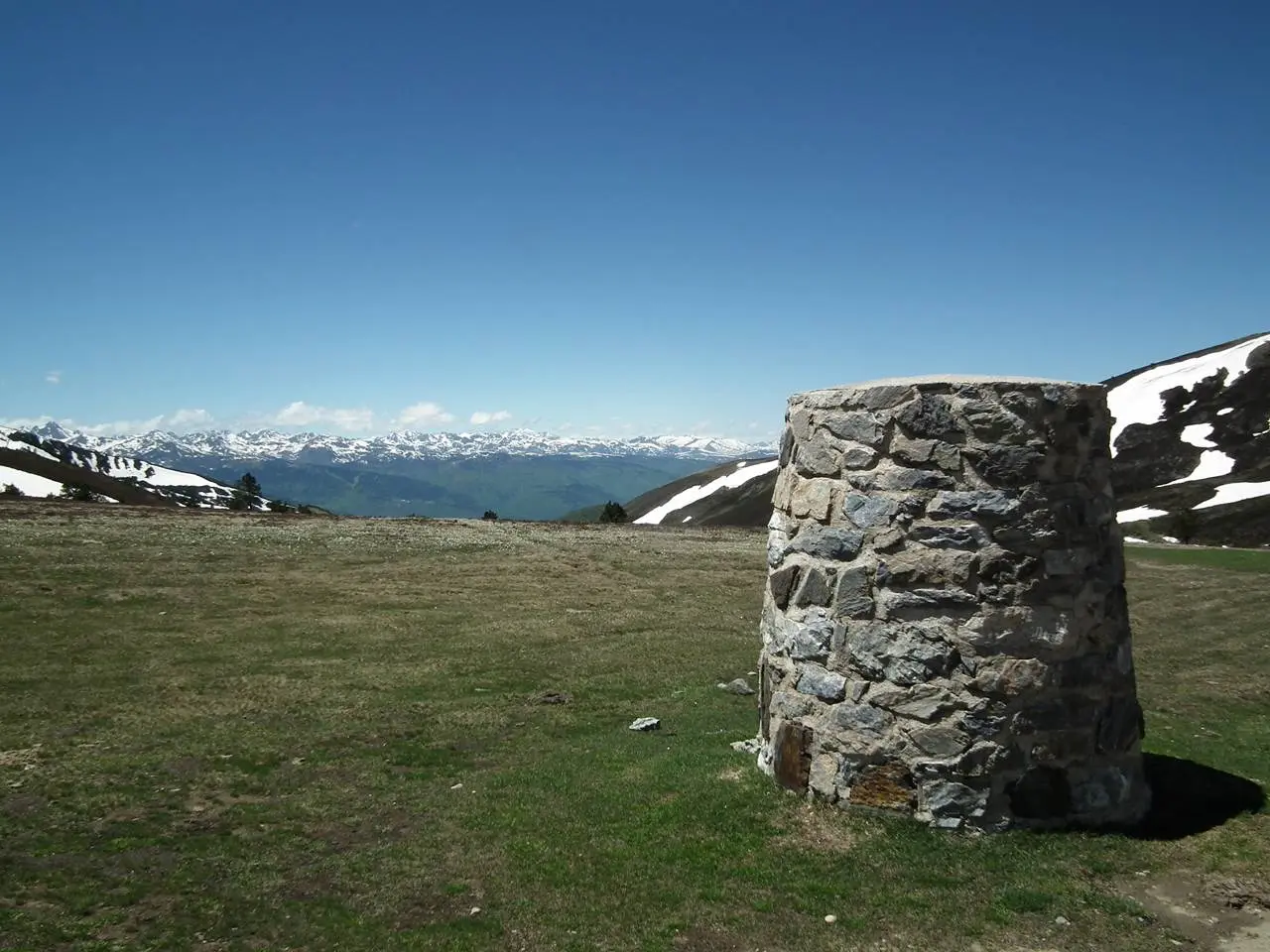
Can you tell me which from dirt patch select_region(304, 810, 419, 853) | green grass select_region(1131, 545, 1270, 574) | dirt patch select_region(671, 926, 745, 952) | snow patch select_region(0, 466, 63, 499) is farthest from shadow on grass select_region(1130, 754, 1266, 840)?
snow patch select_region(0, 466, 63, 499)

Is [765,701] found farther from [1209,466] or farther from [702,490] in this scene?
[702,490]

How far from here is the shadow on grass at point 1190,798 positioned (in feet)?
33.8

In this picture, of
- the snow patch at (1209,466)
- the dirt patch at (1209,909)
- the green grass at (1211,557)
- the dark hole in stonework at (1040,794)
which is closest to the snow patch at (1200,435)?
the snow patch at (1209,466)

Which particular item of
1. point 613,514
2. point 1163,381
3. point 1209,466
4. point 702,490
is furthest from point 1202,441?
point 702,490

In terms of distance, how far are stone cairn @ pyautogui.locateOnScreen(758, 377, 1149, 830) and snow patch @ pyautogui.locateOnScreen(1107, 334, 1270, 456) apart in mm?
126777

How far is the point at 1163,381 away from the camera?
446 ft

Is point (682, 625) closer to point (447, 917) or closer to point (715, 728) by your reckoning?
point (715, 728)

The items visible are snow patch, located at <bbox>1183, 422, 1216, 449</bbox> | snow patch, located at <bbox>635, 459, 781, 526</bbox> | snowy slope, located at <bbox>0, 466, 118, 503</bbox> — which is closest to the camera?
snowy slope, located at <bbox>0, 466, 118, 503</bbox>

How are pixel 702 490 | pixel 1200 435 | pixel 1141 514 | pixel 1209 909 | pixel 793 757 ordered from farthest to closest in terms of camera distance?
pixel 702 490, pixel 1200 435, pixel 1141 514, pixel 793 757, pixel 1209 909

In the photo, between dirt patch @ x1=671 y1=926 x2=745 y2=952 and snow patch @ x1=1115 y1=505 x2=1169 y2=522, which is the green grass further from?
dirt patch @ x1=671 y1=926 x2=745 y2=952

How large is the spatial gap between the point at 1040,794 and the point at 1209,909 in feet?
6.30

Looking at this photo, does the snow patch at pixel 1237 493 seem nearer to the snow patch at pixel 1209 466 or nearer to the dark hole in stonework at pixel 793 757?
the snow patch at pixel 1209 466

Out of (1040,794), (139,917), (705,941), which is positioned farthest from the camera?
(1040,794)

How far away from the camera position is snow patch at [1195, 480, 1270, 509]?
86250 mm
